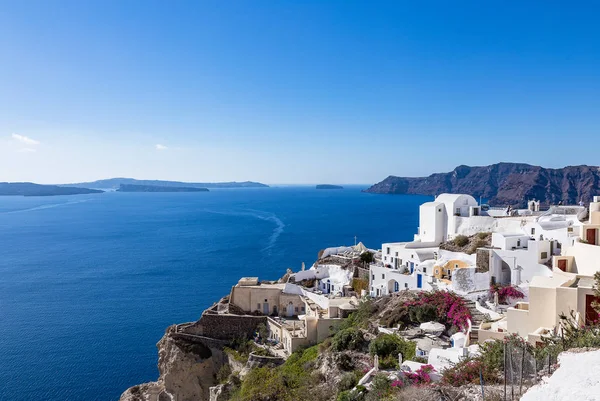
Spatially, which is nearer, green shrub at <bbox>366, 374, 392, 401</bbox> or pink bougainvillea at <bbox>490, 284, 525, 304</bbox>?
green shrub at <bbox>366, 374, 392, 401</bbox>

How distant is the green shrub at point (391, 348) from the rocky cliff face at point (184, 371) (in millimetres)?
12337

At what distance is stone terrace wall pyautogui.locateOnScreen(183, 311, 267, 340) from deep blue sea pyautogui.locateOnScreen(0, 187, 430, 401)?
875 centimetres

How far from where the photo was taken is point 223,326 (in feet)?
91.5

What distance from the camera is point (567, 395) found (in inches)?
308

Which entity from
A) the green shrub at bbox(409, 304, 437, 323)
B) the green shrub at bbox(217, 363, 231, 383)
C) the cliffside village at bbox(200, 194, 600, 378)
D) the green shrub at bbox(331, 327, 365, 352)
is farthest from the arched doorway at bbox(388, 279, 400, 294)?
the green shrub at bbox(217, 363, 231, 383)

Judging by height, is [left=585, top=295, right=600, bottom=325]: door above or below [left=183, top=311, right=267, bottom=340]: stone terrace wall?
above

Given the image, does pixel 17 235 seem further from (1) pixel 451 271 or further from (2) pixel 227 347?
(1) pixel 451 271

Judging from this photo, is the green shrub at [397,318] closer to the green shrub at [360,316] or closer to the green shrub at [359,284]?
the green shrub at [360,316]

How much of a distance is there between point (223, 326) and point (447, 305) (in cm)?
1348

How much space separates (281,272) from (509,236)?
38328mm

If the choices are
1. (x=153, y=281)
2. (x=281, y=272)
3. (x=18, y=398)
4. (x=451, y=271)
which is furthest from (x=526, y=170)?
(x=18, y=398)

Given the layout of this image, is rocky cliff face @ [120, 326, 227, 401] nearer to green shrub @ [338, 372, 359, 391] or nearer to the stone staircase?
green shrub @ [338, 372, 359, 391]

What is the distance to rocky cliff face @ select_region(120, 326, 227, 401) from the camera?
87.1 ft

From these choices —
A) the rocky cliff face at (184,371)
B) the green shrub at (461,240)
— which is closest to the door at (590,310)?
the green shrub at (461,240)
